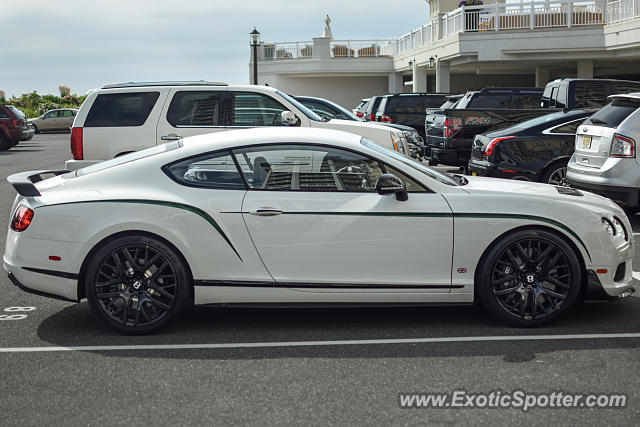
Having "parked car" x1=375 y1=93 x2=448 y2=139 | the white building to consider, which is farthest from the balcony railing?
"parked car" x1=375 y1=93 x2=448 y2=139

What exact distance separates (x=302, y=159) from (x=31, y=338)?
2.34 m

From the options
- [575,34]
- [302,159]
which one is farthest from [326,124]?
[575,34]

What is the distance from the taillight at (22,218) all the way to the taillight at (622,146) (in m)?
6.97

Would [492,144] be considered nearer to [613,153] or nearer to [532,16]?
[613,153]

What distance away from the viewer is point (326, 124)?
12.3 metres

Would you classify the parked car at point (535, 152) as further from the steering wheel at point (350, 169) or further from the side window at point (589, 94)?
the steering wheel at point (350, 169)

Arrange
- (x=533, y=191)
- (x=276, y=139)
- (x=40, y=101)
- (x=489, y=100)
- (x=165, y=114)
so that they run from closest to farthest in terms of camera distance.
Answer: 1. (x=276, y=139)
2. (x=533, y=191)
3. (x=165, y=114)
4. (x=489, y=100)
5. (x=40, y=101)

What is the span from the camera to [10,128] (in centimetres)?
3203

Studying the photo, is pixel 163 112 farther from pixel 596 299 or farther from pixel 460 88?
pixel 460 88

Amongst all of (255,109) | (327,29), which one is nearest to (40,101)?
(327,29)

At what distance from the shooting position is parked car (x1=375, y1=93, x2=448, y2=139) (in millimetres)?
23812

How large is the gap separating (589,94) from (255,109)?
769 centimetres

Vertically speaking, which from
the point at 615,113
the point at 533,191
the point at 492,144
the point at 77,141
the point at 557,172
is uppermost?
the point at 615,113

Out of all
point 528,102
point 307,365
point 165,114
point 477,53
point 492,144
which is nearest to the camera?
point 307,365
